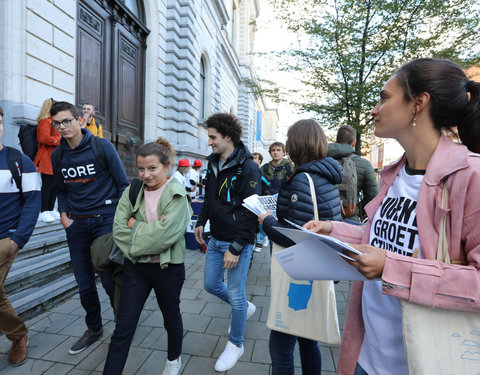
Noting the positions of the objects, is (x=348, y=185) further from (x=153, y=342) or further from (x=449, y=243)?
(x=449, y=243)

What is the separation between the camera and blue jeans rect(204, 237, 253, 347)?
273 cm

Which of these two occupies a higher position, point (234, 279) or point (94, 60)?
point (94, 60)

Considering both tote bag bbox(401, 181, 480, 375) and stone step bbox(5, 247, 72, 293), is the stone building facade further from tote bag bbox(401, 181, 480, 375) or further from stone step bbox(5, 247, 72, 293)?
tote bag bbox(401, 181, 480, 375)

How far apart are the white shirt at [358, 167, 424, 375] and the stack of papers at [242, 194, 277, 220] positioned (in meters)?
0.87

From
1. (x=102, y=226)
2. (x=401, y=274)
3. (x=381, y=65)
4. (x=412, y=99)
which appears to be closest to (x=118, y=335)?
(x=102, y=226)

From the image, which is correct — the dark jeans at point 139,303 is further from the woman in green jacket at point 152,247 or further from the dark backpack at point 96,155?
the dark backpack at point 96,155

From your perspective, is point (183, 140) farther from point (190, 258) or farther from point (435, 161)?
point (435, 161)

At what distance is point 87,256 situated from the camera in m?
2.91

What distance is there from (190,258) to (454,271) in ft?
18.4

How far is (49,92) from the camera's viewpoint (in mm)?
5598

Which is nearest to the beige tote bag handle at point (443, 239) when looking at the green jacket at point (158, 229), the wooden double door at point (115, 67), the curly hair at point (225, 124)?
the green jacket at point (158, 229)

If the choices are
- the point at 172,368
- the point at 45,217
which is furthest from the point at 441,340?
the point at 45,217

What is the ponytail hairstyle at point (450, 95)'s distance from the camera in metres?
1.10

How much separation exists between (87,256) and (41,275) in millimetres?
1533
